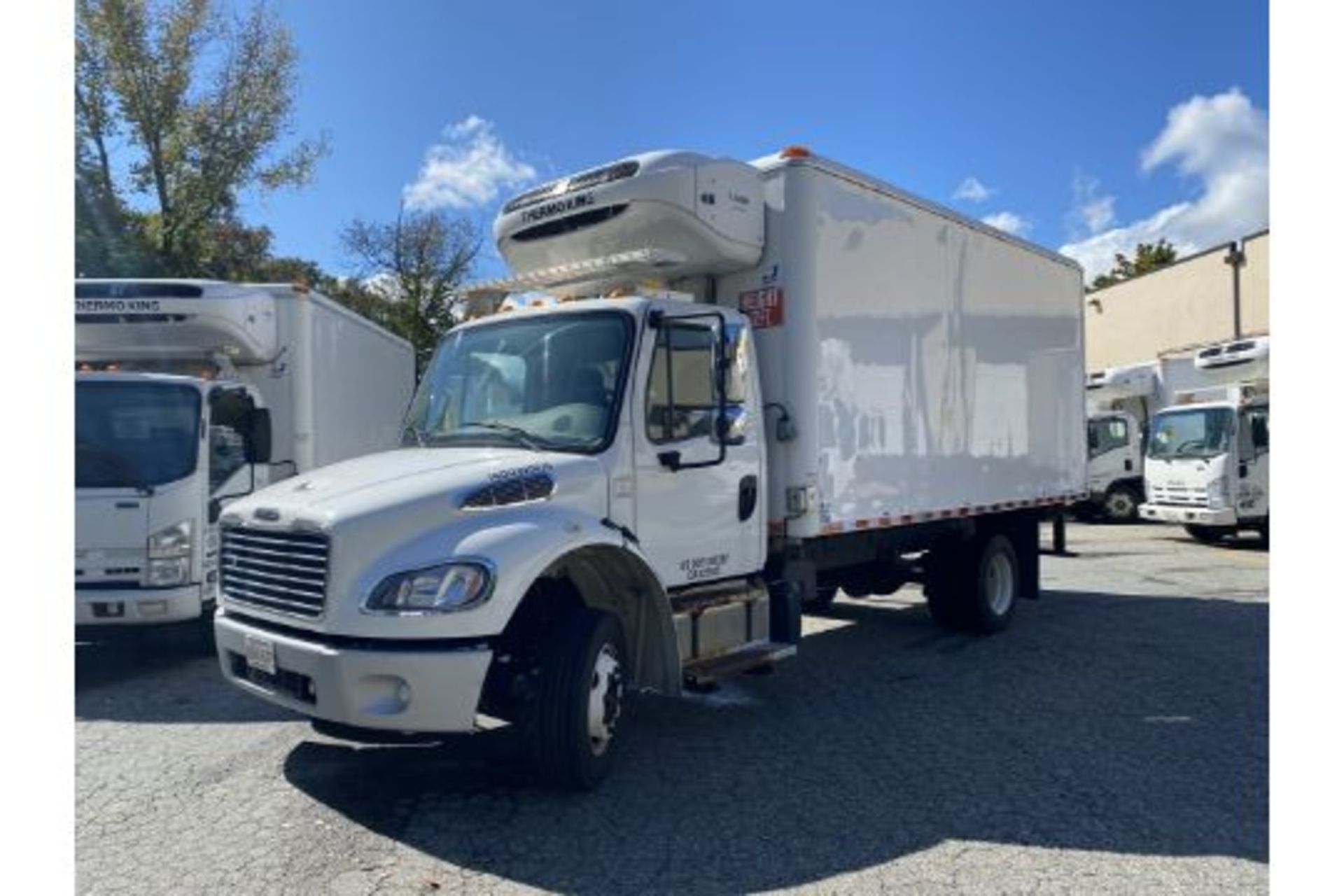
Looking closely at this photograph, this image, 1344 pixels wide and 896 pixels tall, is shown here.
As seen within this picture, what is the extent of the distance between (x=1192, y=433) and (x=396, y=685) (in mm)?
16566

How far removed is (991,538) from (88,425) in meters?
7.87

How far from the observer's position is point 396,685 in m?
4.38

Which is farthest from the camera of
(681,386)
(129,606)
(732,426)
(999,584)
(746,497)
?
(999,584)

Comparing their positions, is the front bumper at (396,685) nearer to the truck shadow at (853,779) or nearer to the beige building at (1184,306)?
the truck shadow at (853,779)

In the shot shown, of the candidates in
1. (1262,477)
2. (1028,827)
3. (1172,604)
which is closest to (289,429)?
(1028,827)

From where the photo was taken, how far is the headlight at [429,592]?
14.3 ft

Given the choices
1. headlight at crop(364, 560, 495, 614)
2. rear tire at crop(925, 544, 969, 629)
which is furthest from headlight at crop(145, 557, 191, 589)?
rear tire at crop(925, 544, 969, 629)

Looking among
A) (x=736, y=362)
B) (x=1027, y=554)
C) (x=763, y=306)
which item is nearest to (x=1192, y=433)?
(x=1027, y=554)

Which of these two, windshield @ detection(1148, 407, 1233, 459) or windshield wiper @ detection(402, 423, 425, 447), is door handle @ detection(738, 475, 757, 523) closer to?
windshield wiper @ detection(402, 423, 425, 447)

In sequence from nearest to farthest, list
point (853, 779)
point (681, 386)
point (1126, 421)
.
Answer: point (853, 779) < point (681, 386) < point (1126, 421)

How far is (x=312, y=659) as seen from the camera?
441 cm

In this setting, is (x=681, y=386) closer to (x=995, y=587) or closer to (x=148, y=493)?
(x=148, y=493)

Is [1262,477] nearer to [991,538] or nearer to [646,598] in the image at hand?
[991,538]

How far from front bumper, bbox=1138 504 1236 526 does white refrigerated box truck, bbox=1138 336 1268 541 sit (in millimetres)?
12
